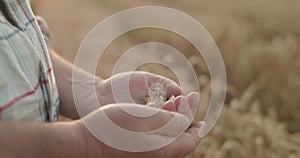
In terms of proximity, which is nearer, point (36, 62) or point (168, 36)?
point (36, 62)

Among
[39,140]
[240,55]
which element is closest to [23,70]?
[39,140]

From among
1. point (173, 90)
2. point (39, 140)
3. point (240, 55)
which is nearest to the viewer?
point (39, 140)

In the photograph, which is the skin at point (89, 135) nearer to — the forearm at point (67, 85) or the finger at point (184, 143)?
the finger at point (184, 143)

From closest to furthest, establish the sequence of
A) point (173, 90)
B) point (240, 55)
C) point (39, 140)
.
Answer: point (39, 140) → point (173, 90) → point (240, 55)

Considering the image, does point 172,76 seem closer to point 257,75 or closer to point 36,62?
point 257,75

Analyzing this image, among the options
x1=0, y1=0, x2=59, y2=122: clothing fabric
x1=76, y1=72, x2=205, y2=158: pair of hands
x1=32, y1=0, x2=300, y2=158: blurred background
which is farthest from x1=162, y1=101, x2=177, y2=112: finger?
x1=32, y1=0, x2=300, y2=158: blurred background

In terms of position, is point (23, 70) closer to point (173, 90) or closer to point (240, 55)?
point (173, 90)

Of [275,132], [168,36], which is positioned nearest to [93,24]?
[168,36]

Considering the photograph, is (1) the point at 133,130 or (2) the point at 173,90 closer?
(1) the point at 133,130
